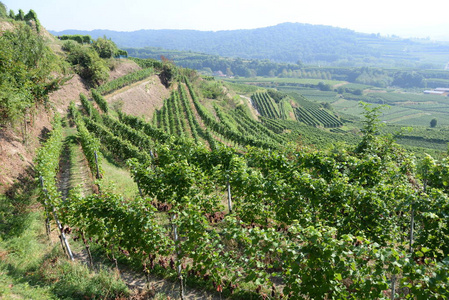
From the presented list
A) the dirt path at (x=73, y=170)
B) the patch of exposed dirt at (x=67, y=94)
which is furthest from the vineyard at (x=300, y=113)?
the dirt path at (x=73, y=170)

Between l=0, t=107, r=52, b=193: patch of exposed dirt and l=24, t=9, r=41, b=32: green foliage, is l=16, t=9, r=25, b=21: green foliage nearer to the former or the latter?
l=24, t=9, r=41, b=32: green foliage

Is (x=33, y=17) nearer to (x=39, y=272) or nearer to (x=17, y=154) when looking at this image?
(x=17, y=154)

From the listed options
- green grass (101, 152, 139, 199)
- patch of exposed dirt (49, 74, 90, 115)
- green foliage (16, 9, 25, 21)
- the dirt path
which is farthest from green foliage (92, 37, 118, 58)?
green grass (101, 152, 139, 199)

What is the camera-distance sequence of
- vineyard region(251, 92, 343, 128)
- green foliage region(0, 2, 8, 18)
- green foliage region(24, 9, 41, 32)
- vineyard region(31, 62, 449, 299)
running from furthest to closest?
vineyard region(251, 92, 343, 128) < green foliage region(24, 9, 41, 32) < green foliage region(0, 2, 8, 18) < vineyard region(31, 62, 449, 299)

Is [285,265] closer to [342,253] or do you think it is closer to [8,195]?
[342,253]

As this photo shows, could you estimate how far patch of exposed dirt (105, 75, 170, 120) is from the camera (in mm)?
47094

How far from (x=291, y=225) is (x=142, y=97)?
51587mm

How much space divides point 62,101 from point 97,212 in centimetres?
3574

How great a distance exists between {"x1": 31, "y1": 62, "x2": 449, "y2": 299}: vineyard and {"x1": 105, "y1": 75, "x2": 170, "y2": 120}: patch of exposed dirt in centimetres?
3530

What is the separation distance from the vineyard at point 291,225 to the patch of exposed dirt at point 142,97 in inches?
1390

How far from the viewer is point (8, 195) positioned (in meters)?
13.1

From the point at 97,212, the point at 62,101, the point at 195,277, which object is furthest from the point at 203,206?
the point at 62,101

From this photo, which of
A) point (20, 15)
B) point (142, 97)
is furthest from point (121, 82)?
point (20, 15)

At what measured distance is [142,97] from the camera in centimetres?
5347
